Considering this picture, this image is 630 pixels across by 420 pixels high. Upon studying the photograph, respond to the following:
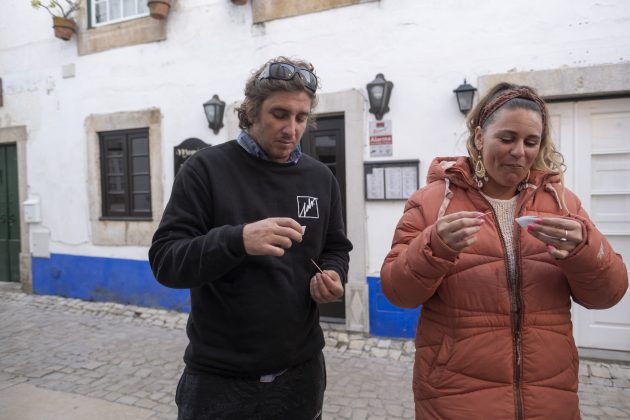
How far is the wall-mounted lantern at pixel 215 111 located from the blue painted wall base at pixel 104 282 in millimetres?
2210

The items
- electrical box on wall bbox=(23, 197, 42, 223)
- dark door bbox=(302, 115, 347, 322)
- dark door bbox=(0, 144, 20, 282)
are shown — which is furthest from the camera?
dark door bbox=(0, 144, 20, 282)

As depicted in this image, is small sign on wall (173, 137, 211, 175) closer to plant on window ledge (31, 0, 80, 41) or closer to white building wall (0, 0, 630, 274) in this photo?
white building wall (0, 0, 630, 274)

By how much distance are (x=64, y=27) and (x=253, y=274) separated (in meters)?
6.82

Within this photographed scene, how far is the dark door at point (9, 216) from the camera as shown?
25.7 feet

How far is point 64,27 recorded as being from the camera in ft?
22.4

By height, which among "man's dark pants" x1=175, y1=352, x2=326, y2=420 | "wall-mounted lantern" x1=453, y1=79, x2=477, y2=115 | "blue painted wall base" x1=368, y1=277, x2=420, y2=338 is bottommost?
"blue painted wall base" x1=368, y1=277, x2=420, y2=338

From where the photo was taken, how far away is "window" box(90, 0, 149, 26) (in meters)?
6.63

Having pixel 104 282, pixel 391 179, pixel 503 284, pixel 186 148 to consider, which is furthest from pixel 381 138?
pixel 104 282

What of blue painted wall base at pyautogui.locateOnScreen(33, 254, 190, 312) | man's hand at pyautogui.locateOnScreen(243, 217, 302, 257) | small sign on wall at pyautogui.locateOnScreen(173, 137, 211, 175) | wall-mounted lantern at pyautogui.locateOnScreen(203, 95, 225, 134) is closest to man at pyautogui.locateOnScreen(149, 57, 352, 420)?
man's hand at pyautogui.locateOnScreen(243, 217, 302, 257)

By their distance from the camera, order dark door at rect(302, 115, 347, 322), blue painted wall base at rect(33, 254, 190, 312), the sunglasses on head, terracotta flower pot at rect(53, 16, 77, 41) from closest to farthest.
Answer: the sunglasses on head
dark door at rect(302, 115, 347, 322)
blue painted wall base at rect(33, 254, 190, 312)
terracotta flower pot at rect(53, 16, 77, 41)

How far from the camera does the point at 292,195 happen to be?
184 centimetres

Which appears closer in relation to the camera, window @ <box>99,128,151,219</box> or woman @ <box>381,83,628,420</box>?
woman @ <box>381,83,628,420</box>

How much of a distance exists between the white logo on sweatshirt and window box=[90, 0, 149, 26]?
5871 millimetres

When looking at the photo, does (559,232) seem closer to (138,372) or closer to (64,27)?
(138,372)
